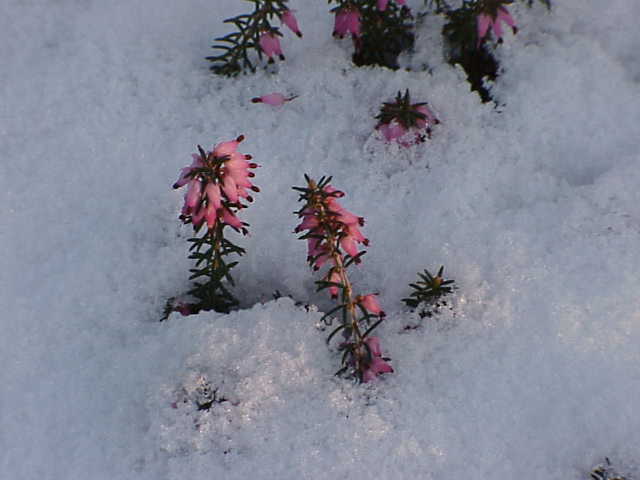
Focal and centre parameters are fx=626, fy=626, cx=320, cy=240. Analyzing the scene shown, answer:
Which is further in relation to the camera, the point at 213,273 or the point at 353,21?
the point at 353,21

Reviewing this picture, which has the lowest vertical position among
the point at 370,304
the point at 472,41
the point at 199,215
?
the point at 370,304

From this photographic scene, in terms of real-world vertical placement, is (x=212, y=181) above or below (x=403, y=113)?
below

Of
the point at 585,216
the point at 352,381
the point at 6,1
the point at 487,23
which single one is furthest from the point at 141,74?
the point at 585,216

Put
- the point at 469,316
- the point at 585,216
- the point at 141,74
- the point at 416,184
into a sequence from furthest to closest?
the point at 141,74, the point at 416,184, the point at 585,216, the point at 469,316

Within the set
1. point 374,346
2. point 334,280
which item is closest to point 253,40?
point 334,280

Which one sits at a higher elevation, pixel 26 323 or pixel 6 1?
pixel 6 1

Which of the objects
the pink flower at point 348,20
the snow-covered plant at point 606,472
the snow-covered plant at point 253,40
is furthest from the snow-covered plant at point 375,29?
the snow-covered plant at point 606,472

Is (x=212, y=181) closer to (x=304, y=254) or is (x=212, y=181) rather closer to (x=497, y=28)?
(x=304, y=254)

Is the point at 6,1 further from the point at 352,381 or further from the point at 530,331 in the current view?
the point at 530,331
